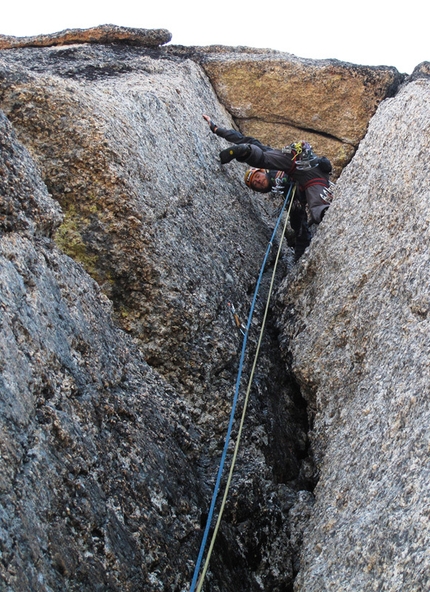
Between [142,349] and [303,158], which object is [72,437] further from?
[303,158]

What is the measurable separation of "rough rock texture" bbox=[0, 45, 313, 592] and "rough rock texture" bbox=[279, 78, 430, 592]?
0.61 metres

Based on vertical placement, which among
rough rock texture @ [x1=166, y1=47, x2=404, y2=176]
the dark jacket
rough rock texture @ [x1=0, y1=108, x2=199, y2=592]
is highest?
rough rock texture @ [x1=166, y1=47, x2=404, y2=176]

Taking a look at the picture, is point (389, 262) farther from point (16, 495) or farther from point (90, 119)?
point (16, 495)

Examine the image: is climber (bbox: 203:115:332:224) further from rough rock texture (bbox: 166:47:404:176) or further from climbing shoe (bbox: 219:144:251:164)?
rough rock texture (bbox: 166:47:404:176)

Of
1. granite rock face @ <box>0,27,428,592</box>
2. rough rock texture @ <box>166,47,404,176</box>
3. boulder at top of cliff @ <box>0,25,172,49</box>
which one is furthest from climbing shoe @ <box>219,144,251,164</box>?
boulder at top of cliff @ <box>0,25,172,49</box>

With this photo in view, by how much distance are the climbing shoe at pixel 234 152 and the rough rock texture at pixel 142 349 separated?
191 millimetres

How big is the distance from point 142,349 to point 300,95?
8037mm

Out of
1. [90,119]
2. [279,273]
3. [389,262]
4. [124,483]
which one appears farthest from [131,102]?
[124,483]

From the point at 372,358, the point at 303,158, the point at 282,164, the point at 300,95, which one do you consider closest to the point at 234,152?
the point at 282,164

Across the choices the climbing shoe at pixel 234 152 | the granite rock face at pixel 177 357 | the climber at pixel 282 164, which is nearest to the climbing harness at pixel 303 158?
the climber at pixel 282 164

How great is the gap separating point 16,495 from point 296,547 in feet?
9.10

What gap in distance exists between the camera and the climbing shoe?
34.4 ft

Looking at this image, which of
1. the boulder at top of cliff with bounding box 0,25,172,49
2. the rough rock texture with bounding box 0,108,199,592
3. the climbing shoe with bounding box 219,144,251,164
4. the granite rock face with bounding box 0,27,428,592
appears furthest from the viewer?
the boulder at top of cliff with bounding box 0,25,172,49

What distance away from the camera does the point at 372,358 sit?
238 inches
